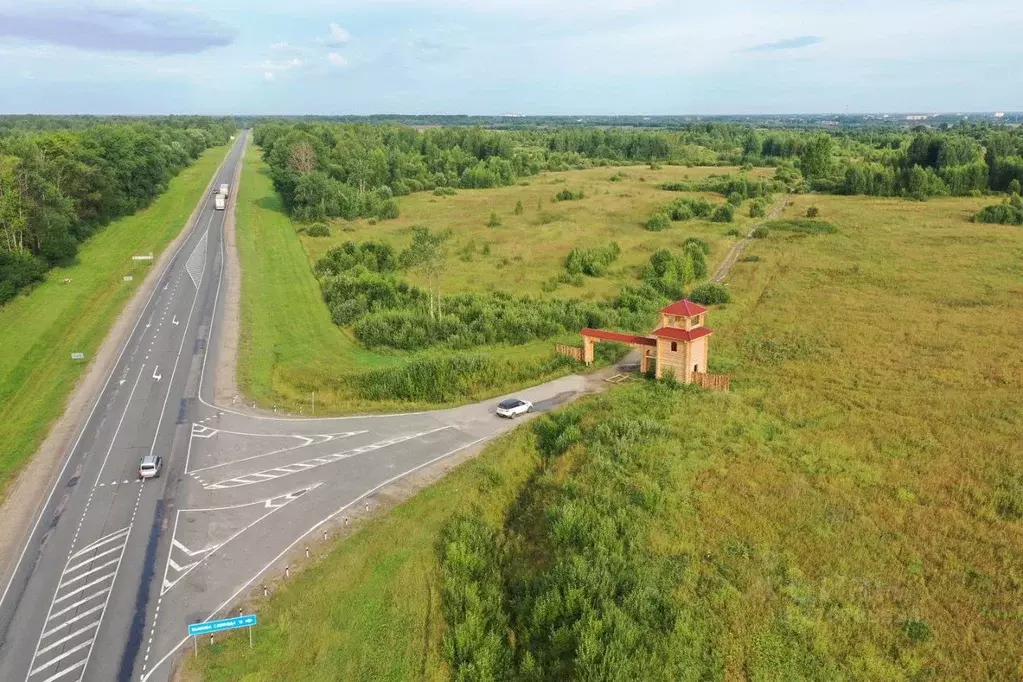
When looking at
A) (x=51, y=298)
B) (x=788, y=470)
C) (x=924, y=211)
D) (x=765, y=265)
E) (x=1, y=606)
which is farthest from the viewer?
(x=924, y=211)

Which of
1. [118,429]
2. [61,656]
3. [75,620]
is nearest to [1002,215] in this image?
[118,429]

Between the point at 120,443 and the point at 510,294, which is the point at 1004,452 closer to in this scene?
the point at 510,294

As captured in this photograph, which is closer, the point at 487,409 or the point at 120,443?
the point at 120,443

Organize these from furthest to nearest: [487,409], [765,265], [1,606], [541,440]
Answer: [765,265], [487,409], [541,440], [1,606]

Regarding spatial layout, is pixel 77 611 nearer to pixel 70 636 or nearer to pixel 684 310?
pixel 70 636

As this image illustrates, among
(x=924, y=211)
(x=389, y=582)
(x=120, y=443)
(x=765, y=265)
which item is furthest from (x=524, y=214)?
(x=389, y=582)

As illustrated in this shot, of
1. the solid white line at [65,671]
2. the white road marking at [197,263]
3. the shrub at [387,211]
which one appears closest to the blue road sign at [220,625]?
the solid white line at [65,671]

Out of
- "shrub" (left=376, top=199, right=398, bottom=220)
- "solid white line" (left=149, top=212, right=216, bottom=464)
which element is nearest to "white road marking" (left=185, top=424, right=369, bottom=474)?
"solid white line" (left=149, top=212, right=216, bottom=464)

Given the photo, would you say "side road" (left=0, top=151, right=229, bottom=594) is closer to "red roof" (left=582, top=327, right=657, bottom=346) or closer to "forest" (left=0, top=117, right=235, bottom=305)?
"forest" (left=0, top=117, right=235, bottom=305)
